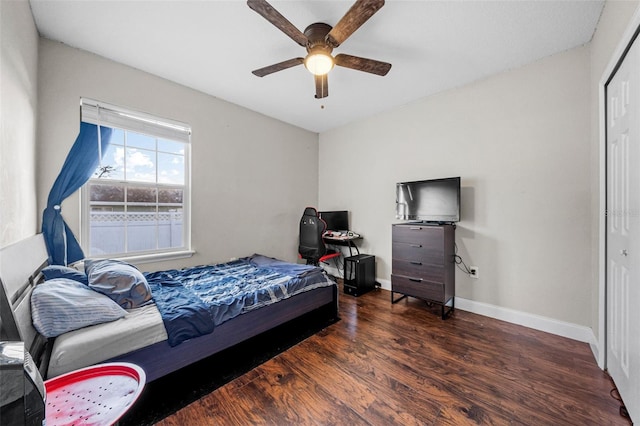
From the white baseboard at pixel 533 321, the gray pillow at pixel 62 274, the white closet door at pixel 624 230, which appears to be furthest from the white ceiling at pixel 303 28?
the white baseboard at pixel 533 321

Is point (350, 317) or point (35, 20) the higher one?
point (35, 20)

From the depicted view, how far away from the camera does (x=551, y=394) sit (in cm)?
156

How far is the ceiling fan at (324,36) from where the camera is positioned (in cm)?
151

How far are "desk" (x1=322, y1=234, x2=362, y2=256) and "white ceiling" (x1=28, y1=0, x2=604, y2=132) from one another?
6.62 feet

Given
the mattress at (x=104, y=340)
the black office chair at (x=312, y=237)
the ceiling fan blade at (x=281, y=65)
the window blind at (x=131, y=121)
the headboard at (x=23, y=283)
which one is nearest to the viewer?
the headboard at (x=23, y=283)

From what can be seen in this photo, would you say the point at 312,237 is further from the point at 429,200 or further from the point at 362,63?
the point at 362,63

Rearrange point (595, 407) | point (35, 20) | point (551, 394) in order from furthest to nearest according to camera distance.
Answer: point (35, 20), point (551, 394), point (595, 407)

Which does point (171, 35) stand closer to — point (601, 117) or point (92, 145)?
point (92, 145)

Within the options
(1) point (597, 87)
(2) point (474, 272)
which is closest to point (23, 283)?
(2) point (474, 272)

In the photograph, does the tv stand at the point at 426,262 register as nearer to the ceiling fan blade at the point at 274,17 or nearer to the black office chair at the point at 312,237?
the black office chair at the point at 312,237

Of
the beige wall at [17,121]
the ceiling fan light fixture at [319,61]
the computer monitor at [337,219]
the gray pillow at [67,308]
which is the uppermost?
the ceiling fan light fixture at [319,61]

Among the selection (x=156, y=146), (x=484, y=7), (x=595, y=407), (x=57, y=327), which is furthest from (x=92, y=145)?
(x=595, y=407)

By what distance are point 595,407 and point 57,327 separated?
10.2 ft

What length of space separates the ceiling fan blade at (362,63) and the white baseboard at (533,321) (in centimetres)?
264
